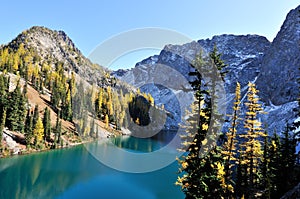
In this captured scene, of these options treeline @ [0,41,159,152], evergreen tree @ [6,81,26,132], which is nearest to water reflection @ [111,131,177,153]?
treeline @ [0,41,159,152]

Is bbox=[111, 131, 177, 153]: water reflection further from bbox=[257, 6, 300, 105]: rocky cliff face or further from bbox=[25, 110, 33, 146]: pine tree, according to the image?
bbox=[257, 6, 300, 105]: rocky cliff face

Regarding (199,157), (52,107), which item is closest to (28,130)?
(52,107)

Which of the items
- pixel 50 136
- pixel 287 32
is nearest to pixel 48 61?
pixel 50 136

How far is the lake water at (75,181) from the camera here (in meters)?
36.5

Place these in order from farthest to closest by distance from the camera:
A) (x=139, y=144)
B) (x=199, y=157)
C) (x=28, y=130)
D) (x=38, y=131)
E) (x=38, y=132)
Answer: (x=139, y=144) → (x=38, y=132) → (x=38, y=131) → (x=28, y=130) → (x=199, y=157)

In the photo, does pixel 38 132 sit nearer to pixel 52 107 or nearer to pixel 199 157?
pixel 52 107

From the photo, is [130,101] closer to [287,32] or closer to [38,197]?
[38,197]

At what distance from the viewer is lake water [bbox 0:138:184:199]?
36.5m

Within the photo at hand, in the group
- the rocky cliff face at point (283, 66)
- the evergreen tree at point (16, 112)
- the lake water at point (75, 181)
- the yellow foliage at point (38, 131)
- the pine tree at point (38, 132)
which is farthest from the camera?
the rocky cliff face at point (283, 66)

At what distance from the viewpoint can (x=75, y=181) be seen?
43.3 m

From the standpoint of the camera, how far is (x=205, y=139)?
1529 cm

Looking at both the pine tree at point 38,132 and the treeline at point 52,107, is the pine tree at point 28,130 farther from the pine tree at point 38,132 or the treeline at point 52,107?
the pine tree at point 38,132

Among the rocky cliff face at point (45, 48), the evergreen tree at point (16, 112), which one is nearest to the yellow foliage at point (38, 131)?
the evergreen tree at point (16, 112)

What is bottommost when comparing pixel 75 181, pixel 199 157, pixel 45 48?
pixel 75 181
